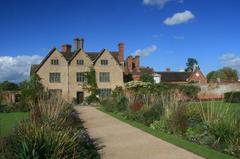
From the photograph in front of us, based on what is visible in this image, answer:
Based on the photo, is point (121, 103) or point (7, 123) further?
point (121, 103)

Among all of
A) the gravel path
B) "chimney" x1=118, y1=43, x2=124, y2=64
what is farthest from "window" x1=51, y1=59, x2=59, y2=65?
the gravel path

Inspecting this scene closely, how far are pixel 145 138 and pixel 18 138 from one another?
500 cm

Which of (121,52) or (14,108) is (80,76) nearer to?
(121,52)

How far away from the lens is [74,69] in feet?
159

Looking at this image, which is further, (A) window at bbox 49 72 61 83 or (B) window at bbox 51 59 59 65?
(B) window at bbox 51 59 59 65

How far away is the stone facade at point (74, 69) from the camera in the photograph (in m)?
47.3

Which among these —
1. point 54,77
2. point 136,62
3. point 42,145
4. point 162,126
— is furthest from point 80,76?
point 42,145

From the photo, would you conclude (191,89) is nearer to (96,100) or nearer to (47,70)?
(96,100)

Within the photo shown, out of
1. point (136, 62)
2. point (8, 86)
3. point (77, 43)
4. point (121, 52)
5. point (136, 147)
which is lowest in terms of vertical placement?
point (136, 147)

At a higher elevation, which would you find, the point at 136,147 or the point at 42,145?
the point at 42,145

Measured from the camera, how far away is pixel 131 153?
8.95m

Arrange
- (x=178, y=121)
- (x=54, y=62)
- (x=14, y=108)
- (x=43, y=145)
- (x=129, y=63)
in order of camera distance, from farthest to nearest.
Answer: (x=129, y=63)
(x=54, y=62)
(x=14, y=108)
(x=178, y=121)
(x=43, y=145)

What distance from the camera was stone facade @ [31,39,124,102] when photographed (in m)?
47.3

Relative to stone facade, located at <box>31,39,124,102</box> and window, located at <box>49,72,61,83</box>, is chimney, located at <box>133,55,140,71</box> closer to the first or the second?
stone facade, located at <box>31,39,124,102</box>
